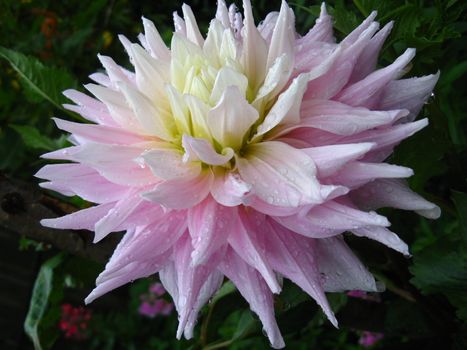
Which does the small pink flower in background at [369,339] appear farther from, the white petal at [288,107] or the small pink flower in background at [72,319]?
the white petal at [288,107]

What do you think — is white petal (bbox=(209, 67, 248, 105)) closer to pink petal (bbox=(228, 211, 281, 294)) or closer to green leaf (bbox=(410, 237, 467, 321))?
pink petal (bbox=(228, 211, 281, 294))

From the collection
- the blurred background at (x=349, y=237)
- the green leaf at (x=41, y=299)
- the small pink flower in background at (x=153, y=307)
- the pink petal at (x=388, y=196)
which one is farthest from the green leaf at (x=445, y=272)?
the small pink flower in background at (x=153, y=307)

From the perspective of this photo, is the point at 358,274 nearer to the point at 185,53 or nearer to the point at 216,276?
the point at 216,276

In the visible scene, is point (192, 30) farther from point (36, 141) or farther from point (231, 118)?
point (36, 141)

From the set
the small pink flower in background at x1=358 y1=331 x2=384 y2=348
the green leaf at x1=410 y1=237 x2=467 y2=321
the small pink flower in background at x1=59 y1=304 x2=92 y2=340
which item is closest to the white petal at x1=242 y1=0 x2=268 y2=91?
the green leaf at x1=410 y1=237 x2=467 y2=321

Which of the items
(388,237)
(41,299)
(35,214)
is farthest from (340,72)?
(41,299)

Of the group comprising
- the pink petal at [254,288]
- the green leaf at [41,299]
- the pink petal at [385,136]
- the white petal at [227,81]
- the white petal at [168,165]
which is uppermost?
the white petal at [227,81]
